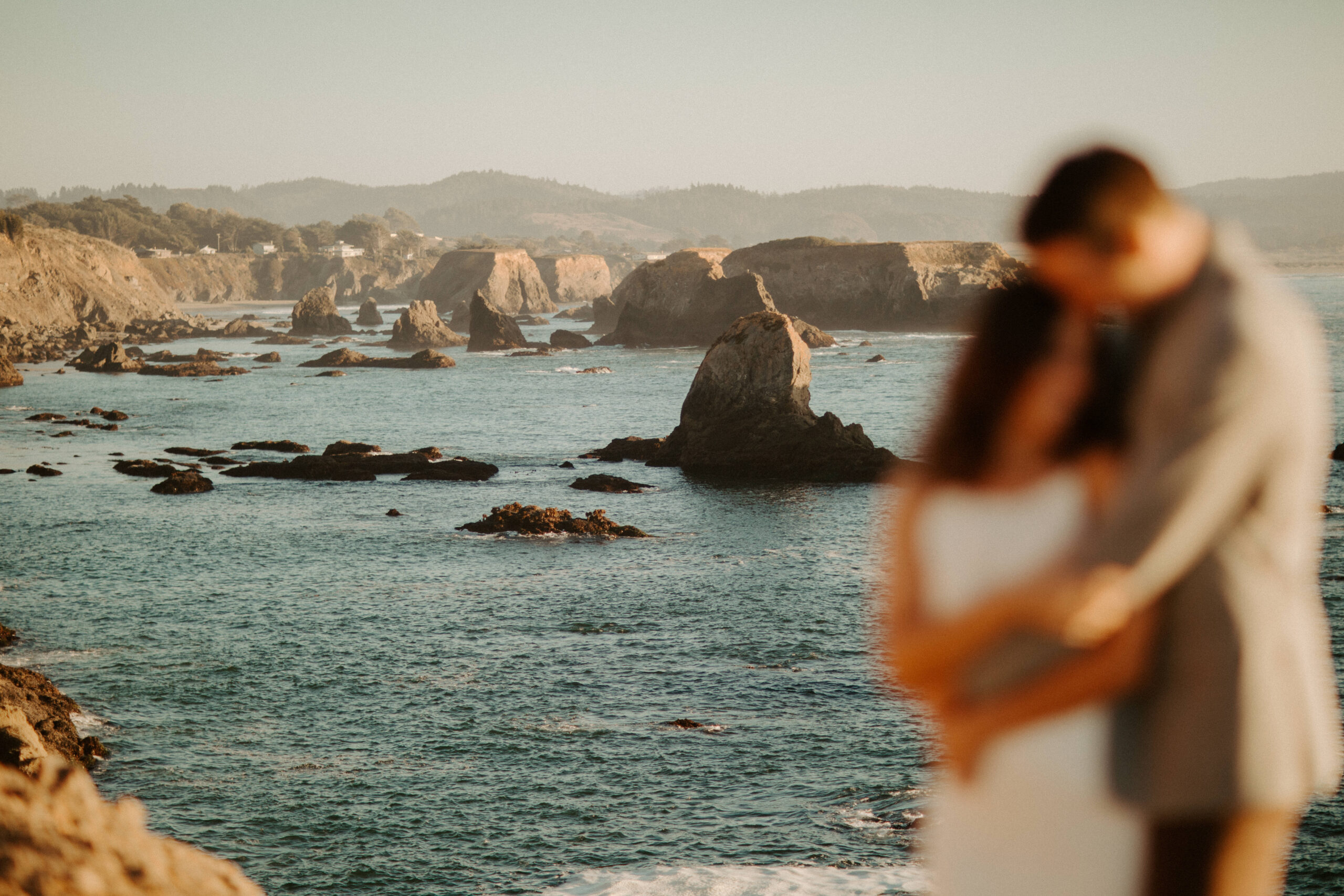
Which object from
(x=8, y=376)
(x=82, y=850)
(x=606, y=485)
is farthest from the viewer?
(x=8, y=376)

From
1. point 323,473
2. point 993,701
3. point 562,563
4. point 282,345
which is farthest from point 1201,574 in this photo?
point 282,345

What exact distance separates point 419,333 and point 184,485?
76.5 m

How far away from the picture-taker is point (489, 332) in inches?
4500

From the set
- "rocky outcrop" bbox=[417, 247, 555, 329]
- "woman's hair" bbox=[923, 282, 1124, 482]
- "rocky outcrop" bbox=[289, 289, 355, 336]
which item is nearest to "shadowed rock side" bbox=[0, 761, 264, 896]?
"woman's hair" bbox=[923, 282, 1124, 482]

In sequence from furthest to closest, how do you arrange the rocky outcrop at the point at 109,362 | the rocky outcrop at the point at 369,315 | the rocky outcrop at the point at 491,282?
the rocky outcrop at the point at 491,282 < the rocky outcrop at the point at 369,315 < the rocky outcrop at the point at 109,362

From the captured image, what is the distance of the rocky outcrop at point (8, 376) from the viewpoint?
79500 millimetres

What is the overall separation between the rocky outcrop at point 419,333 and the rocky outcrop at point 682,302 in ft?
56.0

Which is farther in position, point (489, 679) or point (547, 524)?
point (547, 524)

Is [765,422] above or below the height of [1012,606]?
below

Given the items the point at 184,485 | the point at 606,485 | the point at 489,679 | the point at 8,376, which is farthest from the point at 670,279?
the point at 489,679

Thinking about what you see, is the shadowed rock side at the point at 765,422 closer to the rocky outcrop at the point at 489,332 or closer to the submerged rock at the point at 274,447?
the submerged rock at the point at 274,447

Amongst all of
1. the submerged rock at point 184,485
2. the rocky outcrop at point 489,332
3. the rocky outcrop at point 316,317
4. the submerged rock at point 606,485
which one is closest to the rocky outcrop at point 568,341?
the rocky outcrop at point 489,332

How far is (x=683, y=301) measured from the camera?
115250mm

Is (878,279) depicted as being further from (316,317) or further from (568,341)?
(316,317)
